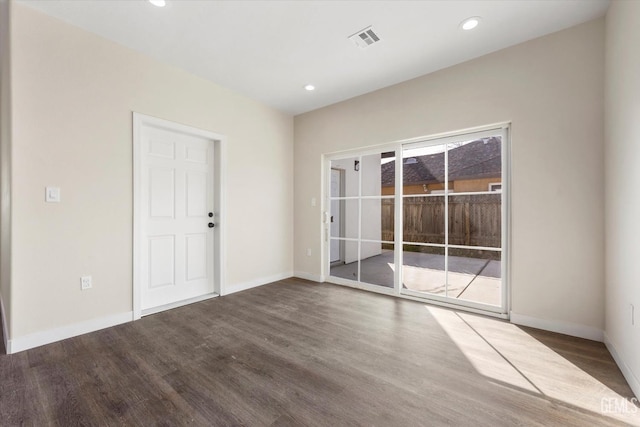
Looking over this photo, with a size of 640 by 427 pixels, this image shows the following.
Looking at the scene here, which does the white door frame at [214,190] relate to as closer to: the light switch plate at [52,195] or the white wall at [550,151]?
the light switch plate at [52,195]

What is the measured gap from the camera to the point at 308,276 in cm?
450

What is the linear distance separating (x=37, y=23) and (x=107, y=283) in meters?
2.37

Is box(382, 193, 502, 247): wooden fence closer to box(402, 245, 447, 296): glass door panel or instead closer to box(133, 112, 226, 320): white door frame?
box(402, 245, 447, 296): glass door panel

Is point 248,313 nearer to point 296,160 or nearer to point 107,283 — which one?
point 107,283

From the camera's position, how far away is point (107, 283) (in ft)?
8.75

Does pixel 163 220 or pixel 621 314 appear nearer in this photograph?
pixel 621 314

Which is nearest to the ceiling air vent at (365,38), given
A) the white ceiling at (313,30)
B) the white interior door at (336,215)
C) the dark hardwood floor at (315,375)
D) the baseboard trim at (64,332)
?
the white ceiling at (313,30)

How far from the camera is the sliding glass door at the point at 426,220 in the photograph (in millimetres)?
2965


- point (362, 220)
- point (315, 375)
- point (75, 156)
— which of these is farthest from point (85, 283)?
point (362, 220)

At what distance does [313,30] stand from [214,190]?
231 centimetres

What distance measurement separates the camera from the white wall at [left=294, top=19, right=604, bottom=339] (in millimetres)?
2369

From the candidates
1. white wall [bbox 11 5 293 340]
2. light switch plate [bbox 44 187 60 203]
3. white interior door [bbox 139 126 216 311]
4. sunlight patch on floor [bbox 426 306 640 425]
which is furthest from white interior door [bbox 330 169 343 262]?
light switch plate [bbox 44 187 60 203]

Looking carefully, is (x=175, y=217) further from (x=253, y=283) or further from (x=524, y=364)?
(x=524, y=364)

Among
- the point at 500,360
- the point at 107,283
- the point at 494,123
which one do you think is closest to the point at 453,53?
the point at 494,123
